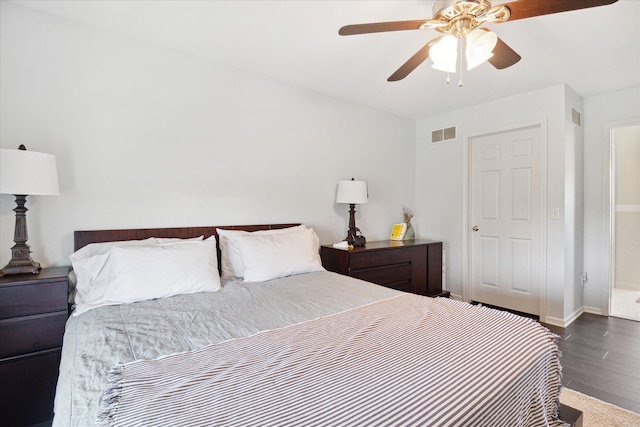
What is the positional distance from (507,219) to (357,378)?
336 cm

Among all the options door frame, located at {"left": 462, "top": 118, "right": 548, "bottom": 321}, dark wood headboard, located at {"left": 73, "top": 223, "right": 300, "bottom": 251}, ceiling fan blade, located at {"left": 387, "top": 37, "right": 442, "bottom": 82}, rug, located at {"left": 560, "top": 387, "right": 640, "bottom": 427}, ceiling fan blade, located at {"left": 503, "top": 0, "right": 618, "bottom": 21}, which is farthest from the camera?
door frame, located at {"left": 462, "top": 118, "right": 548, "bottom": 321}

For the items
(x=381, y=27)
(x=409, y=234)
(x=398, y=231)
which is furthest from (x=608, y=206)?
(x=381, y=27)

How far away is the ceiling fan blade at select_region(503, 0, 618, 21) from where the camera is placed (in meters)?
1.38

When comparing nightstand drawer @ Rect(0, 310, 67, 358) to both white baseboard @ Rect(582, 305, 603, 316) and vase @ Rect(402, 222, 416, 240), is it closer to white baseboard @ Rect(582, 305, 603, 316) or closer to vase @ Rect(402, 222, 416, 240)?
vase @ Rect(402, 222, 416, 240)

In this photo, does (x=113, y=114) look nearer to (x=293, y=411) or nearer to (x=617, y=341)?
(x=293, y=411)

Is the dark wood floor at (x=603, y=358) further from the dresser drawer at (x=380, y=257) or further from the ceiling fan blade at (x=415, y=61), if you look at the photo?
the ceiling fan blade at (x=415, y=61)

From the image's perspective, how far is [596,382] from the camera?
7.06 ft

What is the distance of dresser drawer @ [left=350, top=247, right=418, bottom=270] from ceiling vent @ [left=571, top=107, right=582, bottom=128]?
2.07 metres

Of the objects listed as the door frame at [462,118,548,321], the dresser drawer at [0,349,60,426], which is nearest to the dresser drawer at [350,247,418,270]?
the door frame at [462,118,548,321]

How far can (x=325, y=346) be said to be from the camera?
1.21 m

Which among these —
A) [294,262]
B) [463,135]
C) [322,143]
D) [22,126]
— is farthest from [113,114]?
[463,135]

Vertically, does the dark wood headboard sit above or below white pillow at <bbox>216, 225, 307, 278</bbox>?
above

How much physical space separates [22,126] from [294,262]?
194 centimetres

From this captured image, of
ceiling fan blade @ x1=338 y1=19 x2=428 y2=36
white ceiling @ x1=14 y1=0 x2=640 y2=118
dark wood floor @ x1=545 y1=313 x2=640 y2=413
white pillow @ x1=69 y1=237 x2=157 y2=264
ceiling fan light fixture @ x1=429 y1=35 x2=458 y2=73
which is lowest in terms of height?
dark wood floor @ x1=545 y1=313 x2=640 y2=413
